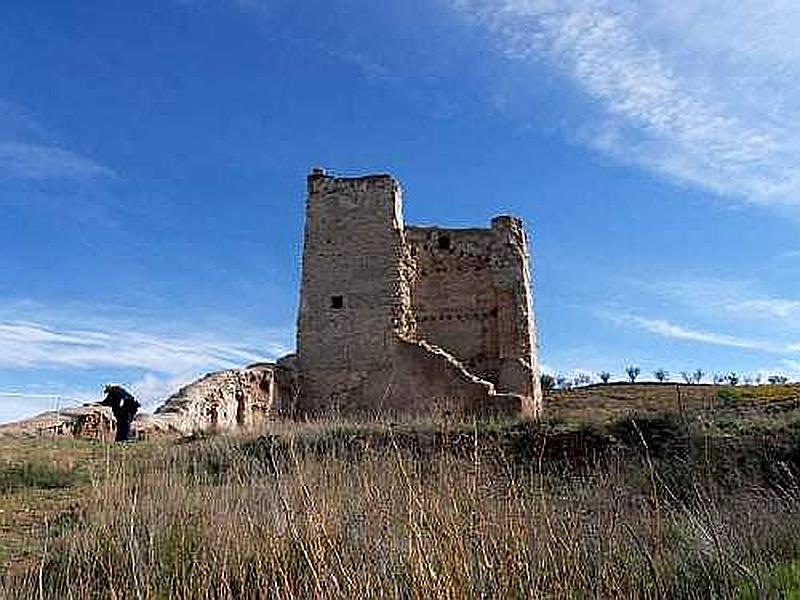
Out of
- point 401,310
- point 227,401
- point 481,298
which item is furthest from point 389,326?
point 227,401

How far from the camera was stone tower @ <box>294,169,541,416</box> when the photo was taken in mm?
15609

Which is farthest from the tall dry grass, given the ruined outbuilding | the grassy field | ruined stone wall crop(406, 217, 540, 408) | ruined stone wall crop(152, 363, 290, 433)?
ruined stone wall crop(406, 217, 540, 408)

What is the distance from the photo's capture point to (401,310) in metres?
16.0

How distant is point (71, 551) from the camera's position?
501 centimetres

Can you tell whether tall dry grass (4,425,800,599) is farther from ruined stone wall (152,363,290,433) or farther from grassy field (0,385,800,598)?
ruined stone wall (152,363,290,433)

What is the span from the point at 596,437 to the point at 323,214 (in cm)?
793

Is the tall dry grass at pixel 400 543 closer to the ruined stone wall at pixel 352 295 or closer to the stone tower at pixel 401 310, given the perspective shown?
the stone tower at pixel 401 310

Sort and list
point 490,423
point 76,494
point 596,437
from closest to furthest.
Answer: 1. point 76,494
2. point 596,437
3. point 490,423

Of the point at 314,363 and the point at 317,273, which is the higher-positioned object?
the point at 317,273

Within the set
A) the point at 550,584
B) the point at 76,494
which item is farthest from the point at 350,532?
the point at 76,494

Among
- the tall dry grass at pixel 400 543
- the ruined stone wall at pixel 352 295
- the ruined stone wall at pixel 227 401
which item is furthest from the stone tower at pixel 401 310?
the tall dry grass at pixel 400 543

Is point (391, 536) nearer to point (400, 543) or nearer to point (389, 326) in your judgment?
point (400, 543)

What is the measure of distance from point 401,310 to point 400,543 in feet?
38.9

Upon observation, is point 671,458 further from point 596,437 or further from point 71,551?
point 71,551
